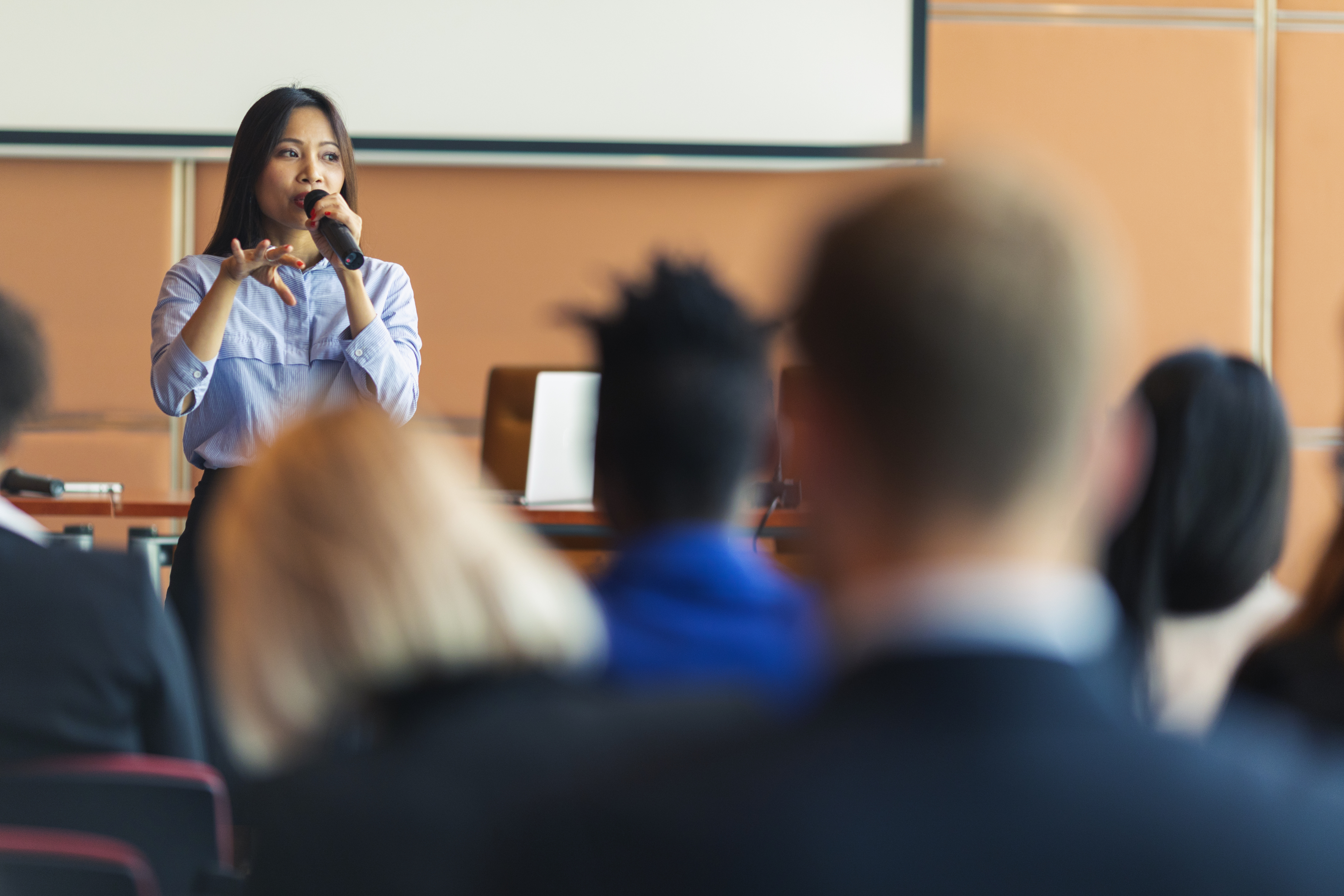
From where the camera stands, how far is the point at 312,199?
2.31m

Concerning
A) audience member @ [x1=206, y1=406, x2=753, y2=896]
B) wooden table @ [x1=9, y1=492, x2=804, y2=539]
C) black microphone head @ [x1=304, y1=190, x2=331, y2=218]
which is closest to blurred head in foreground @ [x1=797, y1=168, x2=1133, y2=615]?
audience member @ [x1=206, y1=406, x2=753, y2=896]

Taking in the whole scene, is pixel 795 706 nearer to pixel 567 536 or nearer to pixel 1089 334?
pixel 1089 334

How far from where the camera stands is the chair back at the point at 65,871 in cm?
97

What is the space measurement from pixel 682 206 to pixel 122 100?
5.79ft

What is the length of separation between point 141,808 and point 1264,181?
13.9ft

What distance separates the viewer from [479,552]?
0.66 metres

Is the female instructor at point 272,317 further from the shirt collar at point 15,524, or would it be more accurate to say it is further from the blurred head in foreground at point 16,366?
the shirt collar at point 15,524

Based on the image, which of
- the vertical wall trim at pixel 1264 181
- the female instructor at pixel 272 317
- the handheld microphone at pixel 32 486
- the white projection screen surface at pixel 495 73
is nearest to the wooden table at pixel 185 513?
the handheld microphone at pixel 32 486

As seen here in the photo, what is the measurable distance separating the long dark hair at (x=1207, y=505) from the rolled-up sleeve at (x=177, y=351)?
157 centimetres

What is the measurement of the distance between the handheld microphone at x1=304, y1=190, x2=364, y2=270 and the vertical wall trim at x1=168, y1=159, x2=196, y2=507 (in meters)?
1.95

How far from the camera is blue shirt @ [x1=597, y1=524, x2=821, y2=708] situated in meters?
0.88

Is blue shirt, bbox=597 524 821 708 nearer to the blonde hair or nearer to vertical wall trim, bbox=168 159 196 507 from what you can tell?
the blonde hair

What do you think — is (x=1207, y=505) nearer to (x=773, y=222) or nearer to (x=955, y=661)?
(x=955, y=661)

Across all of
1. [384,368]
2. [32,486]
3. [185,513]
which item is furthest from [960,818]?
[32,486]
